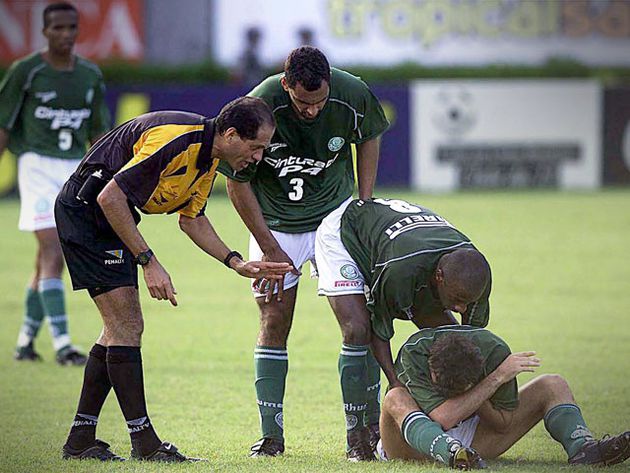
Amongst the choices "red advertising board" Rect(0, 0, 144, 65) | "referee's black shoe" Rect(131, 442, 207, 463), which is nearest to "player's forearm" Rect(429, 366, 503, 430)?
"referee's black shoe" Rect(131, 442, 207, 463)

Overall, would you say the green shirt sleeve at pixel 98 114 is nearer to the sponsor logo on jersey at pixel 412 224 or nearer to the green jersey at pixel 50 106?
the green jersey at pixel 50 106

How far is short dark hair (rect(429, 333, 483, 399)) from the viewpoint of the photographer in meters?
6.05

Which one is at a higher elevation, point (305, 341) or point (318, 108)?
point (318, 108)

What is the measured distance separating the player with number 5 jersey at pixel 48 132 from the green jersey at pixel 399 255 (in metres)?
3.78

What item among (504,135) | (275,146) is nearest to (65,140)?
(275,146)

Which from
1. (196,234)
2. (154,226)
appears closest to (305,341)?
(196,234)

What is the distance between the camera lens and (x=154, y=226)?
19422mm

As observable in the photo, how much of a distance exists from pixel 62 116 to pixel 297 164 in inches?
142

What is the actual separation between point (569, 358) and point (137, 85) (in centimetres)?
1606

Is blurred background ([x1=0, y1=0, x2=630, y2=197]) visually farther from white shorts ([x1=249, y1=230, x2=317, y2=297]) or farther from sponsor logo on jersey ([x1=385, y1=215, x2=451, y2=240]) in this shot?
sponsor logo on jersey ([x1=385, y1=215, x2=451, y2=240])

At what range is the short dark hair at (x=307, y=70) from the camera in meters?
6.64

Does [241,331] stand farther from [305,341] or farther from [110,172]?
[110,172]

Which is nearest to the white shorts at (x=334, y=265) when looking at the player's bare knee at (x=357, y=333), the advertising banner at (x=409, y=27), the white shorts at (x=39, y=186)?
the player's bare knee at (x=357, y=333)

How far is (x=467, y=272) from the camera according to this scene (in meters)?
6.01
